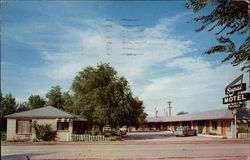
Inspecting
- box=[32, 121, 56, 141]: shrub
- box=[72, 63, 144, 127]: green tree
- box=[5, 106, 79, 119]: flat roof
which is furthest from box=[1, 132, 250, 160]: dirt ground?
box=[72, 63, 144, 127]: green tree

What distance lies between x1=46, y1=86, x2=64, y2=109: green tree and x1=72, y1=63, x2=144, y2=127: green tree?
39.9 meters

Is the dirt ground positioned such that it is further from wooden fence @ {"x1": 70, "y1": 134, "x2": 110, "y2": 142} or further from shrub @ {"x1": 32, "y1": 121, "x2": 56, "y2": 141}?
wooden fence @ {"x1": 70, "y1": 134, "x2": 110, "y2": 142}

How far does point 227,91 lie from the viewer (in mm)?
33656

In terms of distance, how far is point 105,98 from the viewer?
104 feet

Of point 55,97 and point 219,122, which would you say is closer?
point 219,122

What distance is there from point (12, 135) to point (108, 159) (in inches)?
703

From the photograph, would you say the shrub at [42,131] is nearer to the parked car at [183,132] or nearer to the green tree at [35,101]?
the parked car at [183,132]

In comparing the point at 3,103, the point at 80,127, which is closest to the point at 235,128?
the point at 80,127

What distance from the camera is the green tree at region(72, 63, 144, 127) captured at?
30.5 m

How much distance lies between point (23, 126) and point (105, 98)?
10.5 meters

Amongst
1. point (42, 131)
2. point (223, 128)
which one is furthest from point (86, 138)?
point (223, 128)

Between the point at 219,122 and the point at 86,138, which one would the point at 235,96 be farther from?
the point at 86,138

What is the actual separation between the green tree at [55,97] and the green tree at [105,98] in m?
39.9

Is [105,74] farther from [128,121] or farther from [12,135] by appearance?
[12,135]
